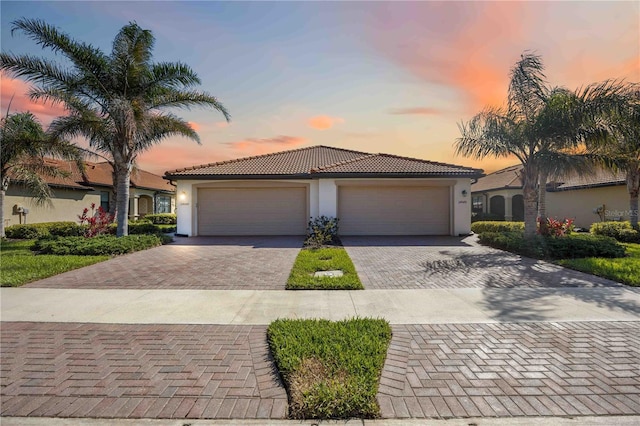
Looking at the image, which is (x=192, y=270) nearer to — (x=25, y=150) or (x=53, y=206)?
(x=25, y=150)

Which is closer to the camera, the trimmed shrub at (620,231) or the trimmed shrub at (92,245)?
the trimmed shrub at (92,245)

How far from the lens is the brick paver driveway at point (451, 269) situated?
22.0ft

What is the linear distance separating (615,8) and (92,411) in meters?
15.2

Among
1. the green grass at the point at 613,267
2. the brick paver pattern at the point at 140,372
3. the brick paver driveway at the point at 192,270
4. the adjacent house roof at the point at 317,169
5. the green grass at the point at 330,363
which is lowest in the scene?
the brick paver pattern at the point at 140,372

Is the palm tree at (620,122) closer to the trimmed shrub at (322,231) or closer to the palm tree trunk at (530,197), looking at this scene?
the palm tree trunk at (530,197)

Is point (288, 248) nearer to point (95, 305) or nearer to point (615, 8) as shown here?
point (95, 305)

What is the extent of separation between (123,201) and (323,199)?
8.51 meters

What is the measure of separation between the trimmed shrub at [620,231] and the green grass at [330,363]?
1589 centimetres

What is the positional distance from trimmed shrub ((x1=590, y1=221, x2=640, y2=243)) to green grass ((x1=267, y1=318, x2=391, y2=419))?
15886 millimetres

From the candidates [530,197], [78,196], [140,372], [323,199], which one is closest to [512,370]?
[140,372]

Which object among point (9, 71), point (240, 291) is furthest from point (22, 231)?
point (240, 291)

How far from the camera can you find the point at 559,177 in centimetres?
1098

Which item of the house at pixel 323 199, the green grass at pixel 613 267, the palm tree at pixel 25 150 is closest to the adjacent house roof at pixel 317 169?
the house at pixel 323 199

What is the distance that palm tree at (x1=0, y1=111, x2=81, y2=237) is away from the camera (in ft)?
43.4
